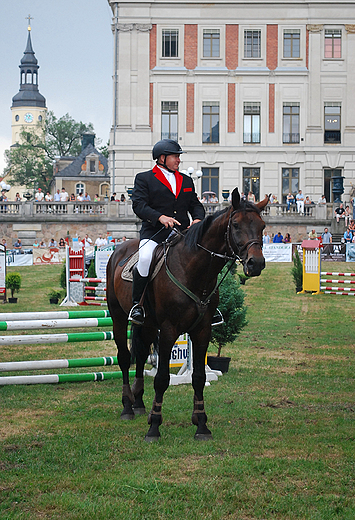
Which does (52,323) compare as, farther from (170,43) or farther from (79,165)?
(79,165)

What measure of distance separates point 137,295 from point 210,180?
157 ft

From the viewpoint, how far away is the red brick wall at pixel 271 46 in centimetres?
5447

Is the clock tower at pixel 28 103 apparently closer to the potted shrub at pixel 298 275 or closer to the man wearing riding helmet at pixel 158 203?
the potted shrub at pixel 298 275

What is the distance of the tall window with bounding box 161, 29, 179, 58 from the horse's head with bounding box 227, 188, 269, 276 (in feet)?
165

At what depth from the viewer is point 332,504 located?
504 centimetres

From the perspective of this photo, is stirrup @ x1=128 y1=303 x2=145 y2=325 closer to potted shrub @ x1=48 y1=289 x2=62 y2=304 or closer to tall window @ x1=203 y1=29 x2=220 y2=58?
potted shrub @ x1=48 y1=289 x2=62 y2=304

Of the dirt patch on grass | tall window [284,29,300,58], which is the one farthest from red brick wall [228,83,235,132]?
the dirt patch on grass

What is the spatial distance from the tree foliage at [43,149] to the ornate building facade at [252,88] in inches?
1657

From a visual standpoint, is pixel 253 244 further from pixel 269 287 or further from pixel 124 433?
pixel 269 287

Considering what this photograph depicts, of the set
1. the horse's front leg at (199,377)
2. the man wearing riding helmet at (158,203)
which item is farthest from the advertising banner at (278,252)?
the horse's front leg at (199,377)

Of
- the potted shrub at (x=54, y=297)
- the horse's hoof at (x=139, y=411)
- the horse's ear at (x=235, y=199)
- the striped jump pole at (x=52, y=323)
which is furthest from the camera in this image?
the potted shrub at (x=54, y=297)

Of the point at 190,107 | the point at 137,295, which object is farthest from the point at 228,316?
the point at 190,107

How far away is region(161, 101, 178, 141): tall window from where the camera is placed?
5434 cm

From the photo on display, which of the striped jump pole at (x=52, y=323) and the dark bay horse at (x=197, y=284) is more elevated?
the dark bay horse at (x=197, y=284)
